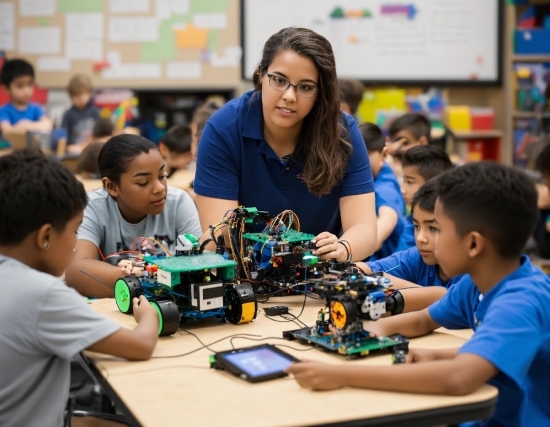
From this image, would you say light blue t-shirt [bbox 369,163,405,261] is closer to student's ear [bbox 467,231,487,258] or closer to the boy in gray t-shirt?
student's ear [bbox 467,231,487,258]

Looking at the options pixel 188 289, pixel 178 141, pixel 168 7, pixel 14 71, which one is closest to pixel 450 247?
pixel 188 289

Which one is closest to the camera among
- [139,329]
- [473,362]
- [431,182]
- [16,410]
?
[473,362]

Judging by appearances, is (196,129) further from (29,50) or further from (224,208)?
(29,50)

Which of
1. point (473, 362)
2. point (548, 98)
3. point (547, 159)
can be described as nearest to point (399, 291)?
point (473, 362)

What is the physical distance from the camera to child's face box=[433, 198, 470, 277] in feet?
5.36

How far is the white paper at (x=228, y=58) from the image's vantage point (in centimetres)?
740

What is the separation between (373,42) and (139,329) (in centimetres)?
613

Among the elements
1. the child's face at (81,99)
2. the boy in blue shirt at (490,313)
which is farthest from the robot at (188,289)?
the child's face at (81,99)

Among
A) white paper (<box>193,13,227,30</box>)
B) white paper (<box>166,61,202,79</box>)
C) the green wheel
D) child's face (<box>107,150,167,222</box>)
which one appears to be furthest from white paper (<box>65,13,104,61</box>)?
the green wheel

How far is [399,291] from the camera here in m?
2.00

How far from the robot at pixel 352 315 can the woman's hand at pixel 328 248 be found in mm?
284

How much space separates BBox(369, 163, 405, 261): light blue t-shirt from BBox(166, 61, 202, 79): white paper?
4.30m

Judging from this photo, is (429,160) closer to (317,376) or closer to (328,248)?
(328,248)

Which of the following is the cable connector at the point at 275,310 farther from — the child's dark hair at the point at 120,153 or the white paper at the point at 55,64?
the white paper at the point at 55,64
